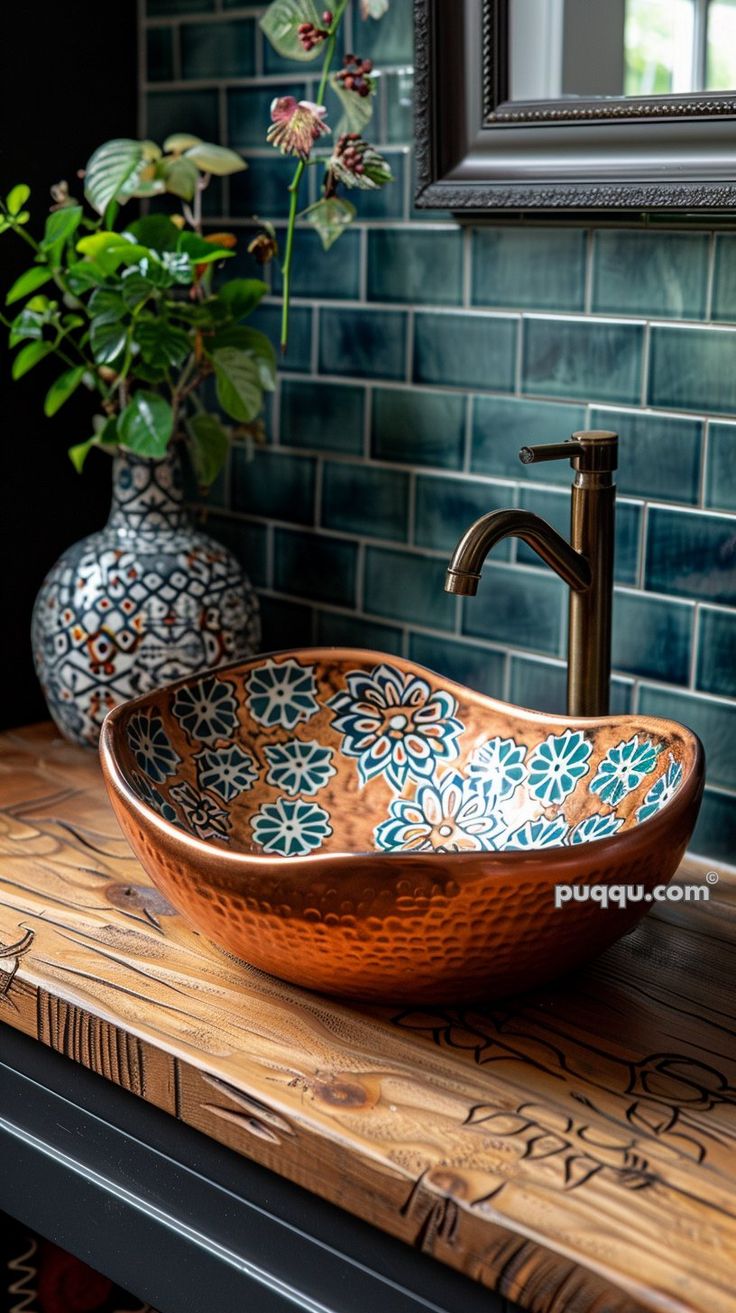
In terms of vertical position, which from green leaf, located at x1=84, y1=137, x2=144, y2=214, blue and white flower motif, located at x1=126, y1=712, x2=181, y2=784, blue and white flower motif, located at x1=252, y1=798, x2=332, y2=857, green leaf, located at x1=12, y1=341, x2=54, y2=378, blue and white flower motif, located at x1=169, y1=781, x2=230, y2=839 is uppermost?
green leaf, located at x1=84, y1=137, x2=144, y2=214

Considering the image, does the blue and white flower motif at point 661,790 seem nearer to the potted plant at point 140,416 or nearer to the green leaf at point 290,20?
the potted plant at point 140,416

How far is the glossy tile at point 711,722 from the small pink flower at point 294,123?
1.98ft

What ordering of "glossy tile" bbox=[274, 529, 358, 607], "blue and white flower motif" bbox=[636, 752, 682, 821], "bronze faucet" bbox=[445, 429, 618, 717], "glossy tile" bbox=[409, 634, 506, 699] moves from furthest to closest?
"glossy tile" bbox=[274, 529, 358, 607], "glossy tile" bbox=[409, 634, 506, 699], "bronze faucet" bbox=[445, 429, 618, 717], "blue and white flower motif" bbox=[636, 752, 682, 821]

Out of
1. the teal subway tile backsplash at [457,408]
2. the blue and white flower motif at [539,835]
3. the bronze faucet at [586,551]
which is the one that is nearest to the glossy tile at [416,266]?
the teal subway tile backsplash at [457,408]

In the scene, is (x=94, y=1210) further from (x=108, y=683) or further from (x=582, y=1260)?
(x=108, y=683)

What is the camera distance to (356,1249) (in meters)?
0.82

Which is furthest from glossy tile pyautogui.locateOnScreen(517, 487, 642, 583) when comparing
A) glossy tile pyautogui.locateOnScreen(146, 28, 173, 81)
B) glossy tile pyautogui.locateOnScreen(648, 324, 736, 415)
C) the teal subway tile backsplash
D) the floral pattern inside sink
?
glossy tile pyautogui.locateOnScreen(146, 28, 173, 81)

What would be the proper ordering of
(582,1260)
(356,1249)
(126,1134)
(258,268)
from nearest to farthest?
(582,1260) → (356,1249) → (126,1134) → (258,268)

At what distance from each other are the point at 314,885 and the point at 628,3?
815 mm

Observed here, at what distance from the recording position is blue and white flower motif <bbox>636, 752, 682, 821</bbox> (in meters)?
0.99

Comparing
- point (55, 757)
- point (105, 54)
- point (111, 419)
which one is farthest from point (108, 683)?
point (105, 54)

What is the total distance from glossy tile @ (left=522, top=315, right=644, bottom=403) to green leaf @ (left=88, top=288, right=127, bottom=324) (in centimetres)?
39

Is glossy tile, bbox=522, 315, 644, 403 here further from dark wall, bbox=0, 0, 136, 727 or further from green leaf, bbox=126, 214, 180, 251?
dark wall, bbox=0, 0, 136, 727

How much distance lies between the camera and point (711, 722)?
1237mm
